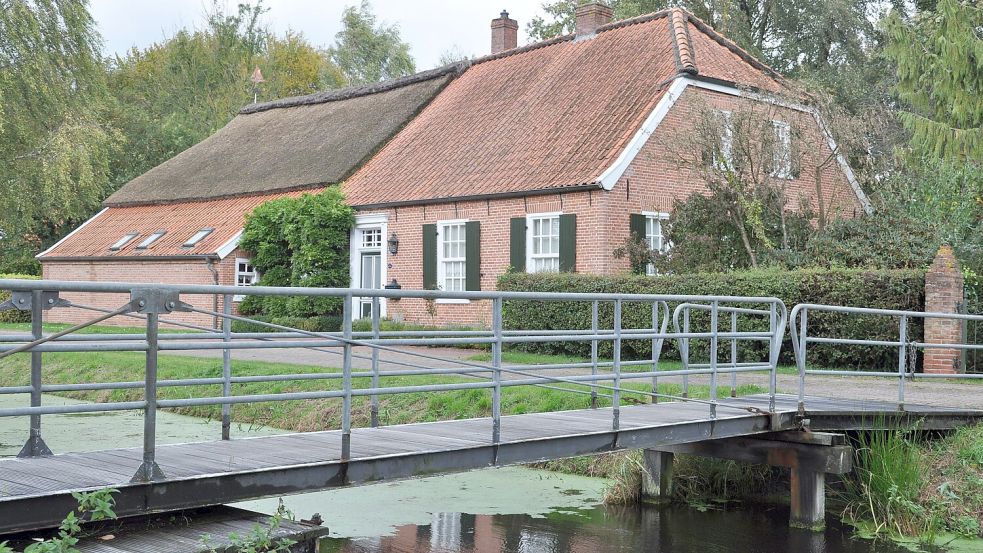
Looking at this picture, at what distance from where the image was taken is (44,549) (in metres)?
4.93

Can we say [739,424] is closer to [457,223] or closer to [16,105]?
[457,223]

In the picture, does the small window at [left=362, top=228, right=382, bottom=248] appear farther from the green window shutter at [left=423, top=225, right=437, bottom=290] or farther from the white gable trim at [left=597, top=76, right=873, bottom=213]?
the white gable trim at [left=597, top=76, right=873, bottom=213]

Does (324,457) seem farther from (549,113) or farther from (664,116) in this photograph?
(549,113)

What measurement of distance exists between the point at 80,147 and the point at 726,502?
21.1 meters

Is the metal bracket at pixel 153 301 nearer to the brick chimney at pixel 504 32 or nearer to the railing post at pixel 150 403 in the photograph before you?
the railing post at pixel 150 403

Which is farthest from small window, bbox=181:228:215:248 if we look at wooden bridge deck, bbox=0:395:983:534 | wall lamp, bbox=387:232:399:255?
wooden bridge deck, bbox=0:395:983:534

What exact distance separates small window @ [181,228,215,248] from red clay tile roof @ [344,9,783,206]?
4.22 m

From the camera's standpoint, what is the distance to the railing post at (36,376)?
18.9ft

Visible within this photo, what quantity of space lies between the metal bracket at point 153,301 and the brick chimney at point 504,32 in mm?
24687

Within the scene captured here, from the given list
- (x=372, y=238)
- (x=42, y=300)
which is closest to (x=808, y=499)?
(x=42, y=300)

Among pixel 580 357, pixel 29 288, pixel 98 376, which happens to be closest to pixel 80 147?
pixel 98 376

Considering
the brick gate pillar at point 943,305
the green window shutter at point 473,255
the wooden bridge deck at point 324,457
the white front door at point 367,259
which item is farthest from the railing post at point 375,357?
the white front door at point 367,259

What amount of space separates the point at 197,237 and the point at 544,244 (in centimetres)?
1064

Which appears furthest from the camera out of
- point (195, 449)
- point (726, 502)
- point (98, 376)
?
point (98, 376)
